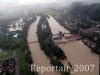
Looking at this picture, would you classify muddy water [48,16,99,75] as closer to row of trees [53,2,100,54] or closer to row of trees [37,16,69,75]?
row of trees [37,16,69,75]

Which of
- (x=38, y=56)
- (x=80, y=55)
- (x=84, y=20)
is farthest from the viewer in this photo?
(x=84, y=20)

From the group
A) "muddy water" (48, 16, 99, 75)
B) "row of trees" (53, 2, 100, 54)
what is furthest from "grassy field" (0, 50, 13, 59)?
"row of trees" (53, 2, 100, 54)

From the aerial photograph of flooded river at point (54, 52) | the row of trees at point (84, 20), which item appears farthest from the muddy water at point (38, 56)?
the row of trees at point (84, 20)

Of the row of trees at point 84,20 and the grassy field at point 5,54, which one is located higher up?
the grassy field at point 5,54

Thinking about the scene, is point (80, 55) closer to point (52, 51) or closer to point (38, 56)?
point (52, 51)

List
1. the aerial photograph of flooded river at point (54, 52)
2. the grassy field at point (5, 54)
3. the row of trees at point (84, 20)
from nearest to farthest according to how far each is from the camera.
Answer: the aerial photograph of flooded river at point (54, 52) → the grassy field at point (5, 54) → the row of trees at point (84, 20)

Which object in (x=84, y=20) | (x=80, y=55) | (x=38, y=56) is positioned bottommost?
(x=84, y=20)

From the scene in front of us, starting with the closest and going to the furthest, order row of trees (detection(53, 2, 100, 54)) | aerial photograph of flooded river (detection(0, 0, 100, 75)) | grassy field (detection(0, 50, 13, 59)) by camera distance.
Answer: aerial photograph of flooded river (detection(0, 0, 100, 75)), grassy field (detection(0, 50, 13, 59)), row of trees (detection(53, 2, 100, 54))

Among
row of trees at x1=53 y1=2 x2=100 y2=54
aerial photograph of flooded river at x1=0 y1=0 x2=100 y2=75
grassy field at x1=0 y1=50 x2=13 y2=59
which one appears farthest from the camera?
row of trees at x1=53 y1=2 x2=100 y2=54

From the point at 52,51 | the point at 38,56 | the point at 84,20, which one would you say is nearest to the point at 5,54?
the point at 38,56

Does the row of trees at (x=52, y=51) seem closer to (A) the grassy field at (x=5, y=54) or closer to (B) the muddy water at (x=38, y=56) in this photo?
(B) the muddy water at (x=38, y=56)

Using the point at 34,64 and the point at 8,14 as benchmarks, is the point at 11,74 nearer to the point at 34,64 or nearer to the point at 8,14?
the point at 34,64

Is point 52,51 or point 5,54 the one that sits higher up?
point 52,51
